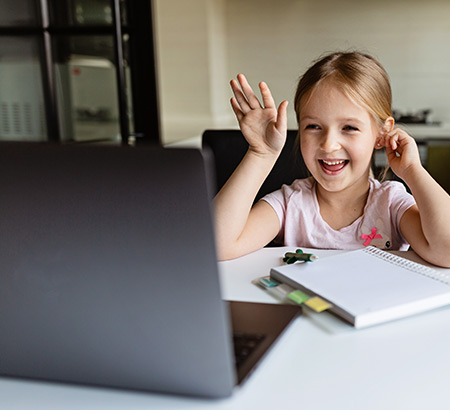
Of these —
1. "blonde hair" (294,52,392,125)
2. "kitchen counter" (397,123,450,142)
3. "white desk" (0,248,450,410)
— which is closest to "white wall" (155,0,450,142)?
"kitchen counter" (397,123,450,142)

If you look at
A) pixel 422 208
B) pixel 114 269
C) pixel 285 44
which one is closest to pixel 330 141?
pixel 422 208

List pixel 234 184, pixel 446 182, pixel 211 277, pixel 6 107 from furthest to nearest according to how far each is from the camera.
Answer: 1. pixel 6 107
2. pixel 446 182
3. pixel 234 184
4. pixel 211 277

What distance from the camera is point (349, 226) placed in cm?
121

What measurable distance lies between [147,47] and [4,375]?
9.29ft

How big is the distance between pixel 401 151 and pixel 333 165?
0.48 ft

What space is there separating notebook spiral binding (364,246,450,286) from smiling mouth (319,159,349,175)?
0.27 metres

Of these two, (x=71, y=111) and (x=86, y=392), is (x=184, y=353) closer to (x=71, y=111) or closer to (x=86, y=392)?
(x=86, y=392)

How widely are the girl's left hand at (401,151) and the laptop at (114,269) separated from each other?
0.70 meters

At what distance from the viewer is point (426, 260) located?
0.97m

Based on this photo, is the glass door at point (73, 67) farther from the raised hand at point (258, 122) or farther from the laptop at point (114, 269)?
the laptop at point (114, 269)

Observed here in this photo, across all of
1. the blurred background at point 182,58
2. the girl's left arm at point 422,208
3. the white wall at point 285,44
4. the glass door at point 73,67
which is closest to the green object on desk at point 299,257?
the girl's left arm at point 422,208

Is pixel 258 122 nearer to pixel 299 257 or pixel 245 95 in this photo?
pixel 245 95

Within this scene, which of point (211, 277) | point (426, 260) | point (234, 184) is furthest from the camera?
point (234, 184)

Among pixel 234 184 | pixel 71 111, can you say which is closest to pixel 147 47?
pixel 71 111
